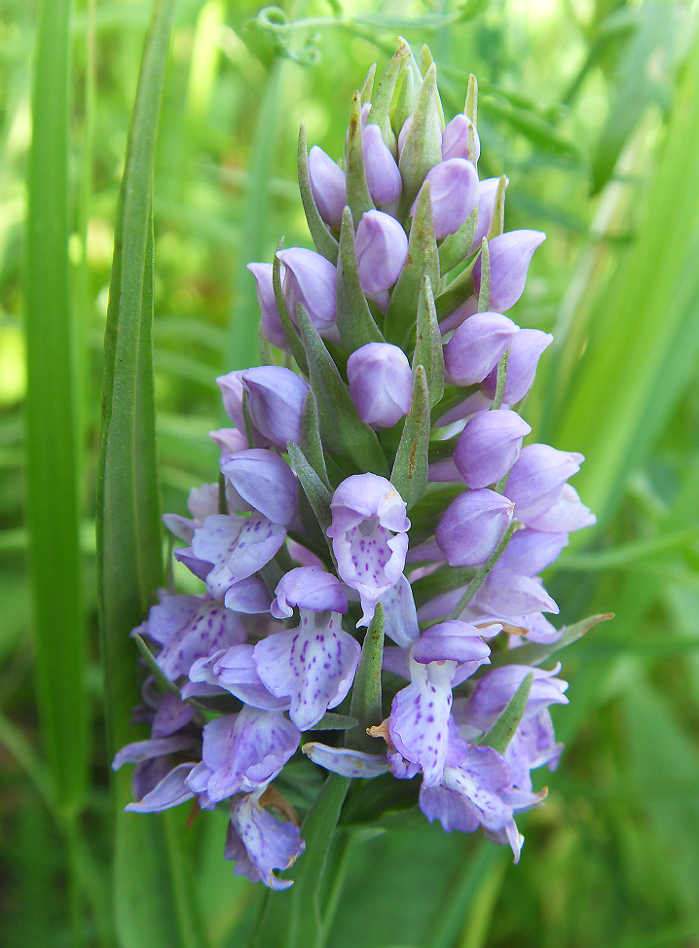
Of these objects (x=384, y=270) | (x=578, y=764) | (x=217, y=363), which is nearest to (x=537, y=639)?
(x=384, y=270)

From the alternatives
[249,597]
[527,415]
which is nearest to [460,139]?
[249,597]

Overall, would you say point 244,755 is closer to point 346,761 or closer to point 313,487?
point 346,761

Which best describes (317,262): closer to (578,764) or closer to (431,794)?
(431,794)

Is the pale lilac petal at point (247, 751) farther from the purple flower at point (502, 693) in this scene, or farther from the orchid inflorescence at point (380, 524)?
the purple flower at point (502, 693)

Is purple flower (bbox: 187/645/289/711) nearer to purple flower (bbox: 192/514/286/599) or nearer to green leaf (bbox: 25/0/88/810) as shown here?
purple flower (bbox: 192/514/286/599)

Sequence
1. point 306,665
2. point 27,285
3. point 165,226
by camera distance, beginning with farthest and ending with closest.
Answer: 1. point 165,226
2. point 27,285
3. point 306,665

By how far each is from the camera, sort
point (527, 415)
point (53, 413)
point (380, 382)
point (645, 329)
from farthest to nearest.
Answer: point (527, 415) → point (645, 329) → point (53, 413) → point (380, 382)

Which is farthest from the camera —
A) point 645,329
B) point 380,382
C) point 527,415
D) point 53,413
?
point 527,415
